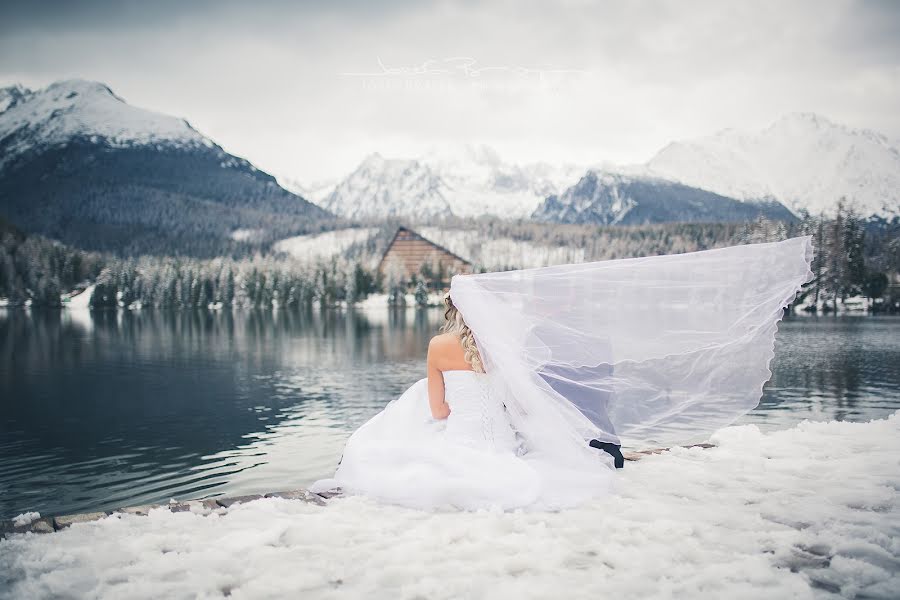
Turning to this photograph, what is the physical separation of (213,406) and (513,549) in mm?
19358

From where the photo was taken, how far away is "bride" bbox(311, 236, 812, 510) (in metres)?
6.40

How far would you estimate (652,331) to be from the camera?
7.05 m

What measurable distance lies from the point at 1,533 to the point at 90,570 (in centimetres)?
152

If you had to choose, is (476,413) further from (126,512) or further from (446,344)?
(126,512)

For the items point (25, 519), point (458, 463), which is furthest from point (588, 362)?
point (25, 519)

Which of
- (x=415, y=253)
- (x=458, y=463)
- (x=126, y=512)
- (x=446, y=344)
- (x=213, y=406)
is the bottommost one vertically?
(x=213, y=406)

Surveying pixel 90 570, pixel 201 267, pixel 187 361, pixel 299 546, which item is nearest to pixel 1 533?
pixel 90 570

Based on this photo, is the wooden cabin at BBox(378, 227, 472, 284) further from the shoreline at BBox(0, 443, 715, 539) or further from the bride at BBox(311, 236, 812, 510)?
the shoreline at BBox(0, 443, 715, 539)

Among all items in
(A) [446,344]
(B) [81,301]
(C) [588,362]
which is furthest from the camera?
(B) [81,301]

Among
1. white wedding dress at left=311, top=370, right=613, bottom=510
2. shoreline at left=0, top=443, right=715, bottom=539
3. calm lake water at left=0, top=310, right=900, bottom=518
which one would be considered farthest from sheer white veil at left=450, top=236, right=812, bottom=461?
calm lake water at left=0, top=310, right=900, bottom=518

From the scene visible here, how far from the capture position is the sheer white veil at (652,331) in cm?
678

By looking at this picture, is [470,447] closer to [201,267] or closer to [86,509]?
[86,509]

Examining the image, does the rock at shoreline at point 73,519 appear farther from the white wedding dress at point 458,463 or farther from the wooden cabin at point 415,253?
the wooden cabin at point 415,253

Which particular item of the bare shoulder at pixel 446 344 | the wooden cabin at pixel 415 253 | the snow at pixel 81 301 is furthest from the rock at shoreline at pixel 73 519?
the wooden cabin at pixel 415 253
